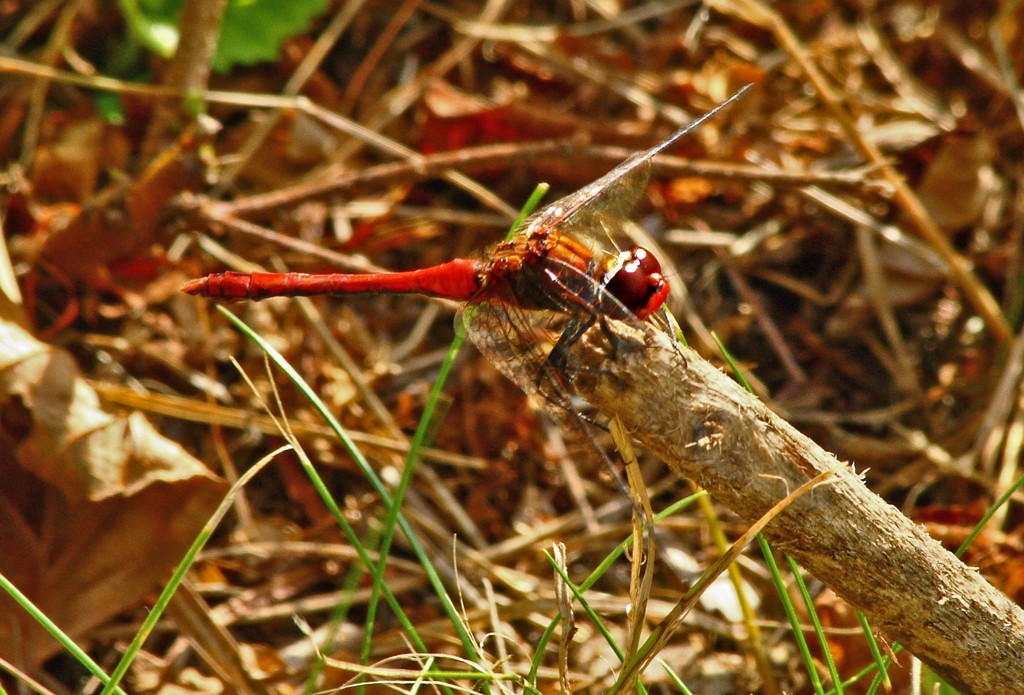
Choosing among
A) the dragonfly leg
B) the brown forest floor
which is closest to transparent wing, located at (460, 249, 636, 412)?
the dragonfly leg

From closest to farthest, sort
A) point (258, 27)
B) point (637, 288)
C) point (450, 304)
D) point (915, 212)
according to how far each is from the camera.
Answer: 1. point (637, 288)
2. point (450, 304)
3. point (915, 212)
4. point (258, 27)

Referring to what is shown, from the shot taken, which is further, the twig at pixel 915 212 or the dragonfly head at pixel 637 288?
the twig at pixel 915 212

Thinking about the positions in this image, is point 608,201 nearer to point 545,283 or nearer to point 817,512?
point 545,283

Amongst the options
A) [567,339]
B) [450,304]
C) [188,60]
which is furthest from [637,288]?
[188,60]

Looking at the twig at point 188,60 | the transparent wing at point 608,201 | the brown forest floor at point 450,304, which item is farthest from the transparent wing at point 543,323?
the twig at point 188,60

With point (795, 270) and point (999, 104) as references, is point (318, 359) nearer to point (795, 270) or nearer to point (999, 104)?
point (795, 270)

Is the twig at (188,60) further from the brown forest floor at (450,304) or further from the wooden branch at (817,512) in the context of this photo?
the wooden branch at (817,512)

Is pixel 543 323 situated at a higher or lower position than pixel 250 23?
lower
